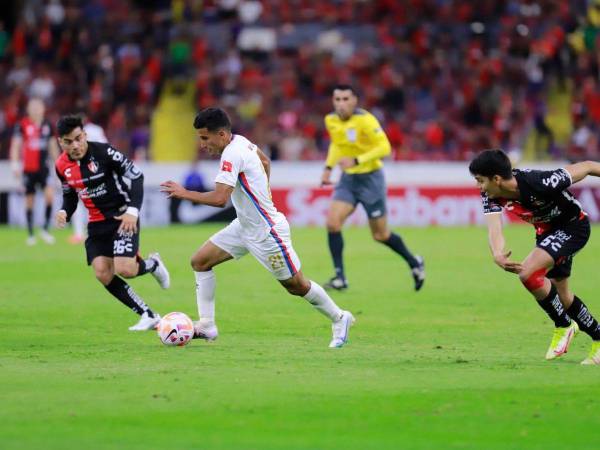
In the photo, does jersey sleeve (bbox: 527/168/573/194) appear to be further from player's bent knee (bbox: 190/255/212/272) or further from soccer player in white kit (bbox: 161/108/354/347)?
player's bent knee (bbox: 190/255/212/272)

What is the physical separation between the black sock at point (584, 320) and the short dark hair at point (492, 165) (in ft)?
4.27

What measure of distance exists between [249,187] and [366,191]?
585 cm

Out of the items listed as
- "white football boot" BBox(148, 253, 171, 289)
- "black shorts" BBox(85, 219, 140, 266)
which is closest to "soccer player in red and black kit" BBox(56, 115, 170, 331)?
"black shorts" BBox(85, 219, 140, 266)

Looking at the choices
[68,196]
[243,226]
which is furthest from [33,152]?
[243,226]

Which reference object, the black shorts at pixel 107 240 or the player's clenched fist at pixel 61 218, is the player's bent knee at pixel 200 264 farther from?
the player's clenched fist at pixel 61 218

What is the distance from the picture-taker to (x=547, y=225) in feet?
31.2

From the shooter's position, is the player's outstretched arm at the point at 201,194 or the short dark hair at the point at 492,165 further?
the player's outstretched arm at the point at 201,194

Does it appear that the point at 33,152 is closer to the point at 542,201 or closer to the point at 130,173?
the point at 130,173

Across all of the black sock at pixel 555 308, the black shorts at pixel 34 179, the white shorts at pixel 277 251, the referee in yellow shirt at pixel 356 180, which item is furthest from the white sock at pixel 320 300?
the black shorts at pixel 34 179

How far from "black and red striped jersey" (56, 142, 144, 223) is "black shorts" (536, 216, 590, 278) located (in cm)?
397

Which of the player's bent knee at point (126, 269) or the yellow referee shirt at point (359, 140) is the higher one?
the yellow referee shirt at point (359, 140)

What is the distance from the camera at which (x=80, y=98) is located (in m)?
29.2

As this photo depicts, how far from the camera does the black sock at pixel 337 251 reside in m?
15.3

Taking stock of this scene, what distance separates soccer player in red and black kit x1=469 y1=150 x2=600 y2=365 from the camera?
29.5 feet
